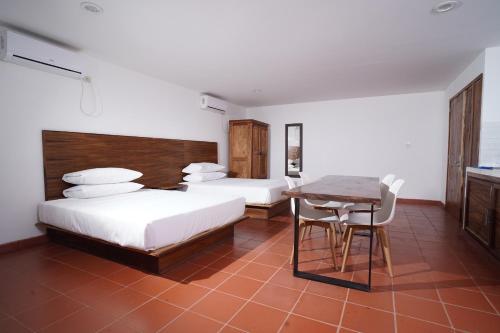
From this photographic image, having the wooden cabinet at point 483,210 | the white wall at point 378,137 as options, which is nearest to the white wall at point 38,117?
the white wall at point 378,137

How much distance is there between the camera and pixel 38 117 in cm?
286

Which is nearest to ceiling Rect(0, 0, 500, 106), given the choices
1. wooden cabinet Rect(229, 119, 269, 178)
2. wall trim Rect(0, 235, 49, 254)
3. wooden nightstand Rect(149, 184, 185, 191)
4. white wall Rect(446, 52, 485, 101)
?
white wall Rect(446, 52, 485, 101)

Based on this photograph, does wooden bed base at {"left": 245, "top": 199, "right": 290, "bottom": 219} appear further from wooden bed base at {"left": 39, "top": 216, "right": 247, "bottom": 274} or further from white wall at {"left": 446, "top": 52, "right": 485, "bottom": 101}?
white wall at {"left": 446, "top": 52, "right": 485, "bottom": 101}

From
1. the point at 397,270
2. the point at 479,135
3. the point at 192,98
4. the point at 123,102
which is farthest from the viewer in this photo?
the point at 192,98

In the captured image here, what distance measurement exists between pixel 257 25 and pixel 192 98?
289 centimetres

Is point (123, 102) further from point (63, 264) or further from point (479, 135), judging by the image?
point (479, 135)

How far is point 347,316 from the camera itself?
164cm

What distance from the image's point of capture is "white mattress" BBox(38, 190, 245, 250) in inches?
81.5

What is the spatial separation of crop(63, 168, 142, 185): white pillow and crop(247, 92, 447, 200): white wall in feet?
14.0

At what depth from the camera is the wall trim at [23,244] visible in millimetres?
2660

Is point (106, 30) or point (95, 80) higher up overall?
point (106, 30)

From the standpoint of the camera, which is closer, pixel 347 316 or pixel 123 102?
pixel 347 316

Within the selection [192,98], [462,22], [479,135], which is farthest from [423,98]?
[192,98]

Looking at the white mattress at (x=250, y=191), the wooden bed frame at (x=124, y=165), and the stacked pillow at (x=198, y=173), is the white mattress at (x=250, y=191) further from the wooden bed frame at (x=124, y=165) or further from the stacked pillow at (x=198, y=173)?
the wooden bed frame at (x=124, y=165)
